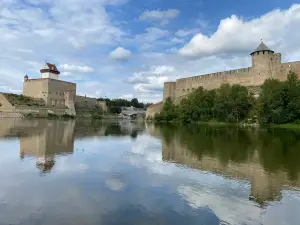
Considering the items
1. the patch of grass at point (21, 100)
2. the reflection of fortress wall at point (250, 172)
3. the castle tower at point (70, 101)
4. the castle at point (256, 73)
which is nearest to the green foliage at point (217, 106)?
the castle at point (256, 73)

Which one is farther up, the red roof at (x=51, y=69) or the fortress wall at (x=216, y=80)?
the red roof at (x=51, y=69)

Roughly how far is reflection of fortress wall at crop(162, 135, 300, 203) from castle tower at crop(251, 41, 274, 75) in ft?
73.2

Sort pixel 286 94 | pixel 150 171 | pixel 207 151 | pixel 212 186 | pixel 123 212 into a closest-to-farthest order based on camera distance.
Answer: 1. pixel 123 212
2. pixel 212 186
3. pixel 150 171
4. pixel 207 151
5. pixel 286 94

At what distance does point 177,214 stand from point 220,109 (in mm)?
26407

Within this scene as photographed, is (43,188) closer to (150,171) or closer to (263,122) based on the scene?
(150,171)

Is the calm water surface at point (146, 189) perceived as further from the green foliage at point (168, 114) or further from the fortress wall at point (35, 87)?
the fortress wall at point (35, 87)

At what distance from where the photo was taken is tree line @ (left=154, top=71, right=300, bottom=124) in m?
23.9

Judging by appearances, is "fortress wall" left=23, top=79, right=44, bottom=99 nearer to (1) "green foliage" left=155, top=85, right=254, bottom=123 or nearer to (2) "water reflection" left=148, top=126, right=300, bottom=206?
(1) "green foliage" left=155, top=85, right=254, bottom=123

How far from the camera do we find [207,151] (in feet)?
31.6

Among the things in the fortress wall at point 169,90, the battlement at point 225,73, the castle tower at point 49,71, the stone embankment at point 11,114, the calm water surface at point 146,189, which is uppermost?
the castle tower at point 49,71

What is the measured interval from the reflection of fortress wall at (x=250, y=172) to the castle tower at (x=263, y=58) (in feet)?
73.2

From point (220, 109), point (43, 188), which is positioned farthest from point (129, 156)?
point (220, 109)

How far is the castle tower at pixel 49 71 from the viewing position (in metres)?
54.8

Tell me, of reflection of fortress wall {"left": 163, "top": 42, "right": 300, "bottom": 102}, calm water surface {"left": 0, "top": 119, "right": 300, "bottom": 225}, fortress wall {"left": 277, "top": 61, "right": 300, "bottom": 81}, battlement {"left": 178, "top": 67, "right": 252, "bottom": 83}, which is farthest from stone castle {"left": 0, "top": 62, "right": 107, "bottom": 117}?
calm water surface {"left": 0, "top": 119, "right": 300, "bottom": 225}
